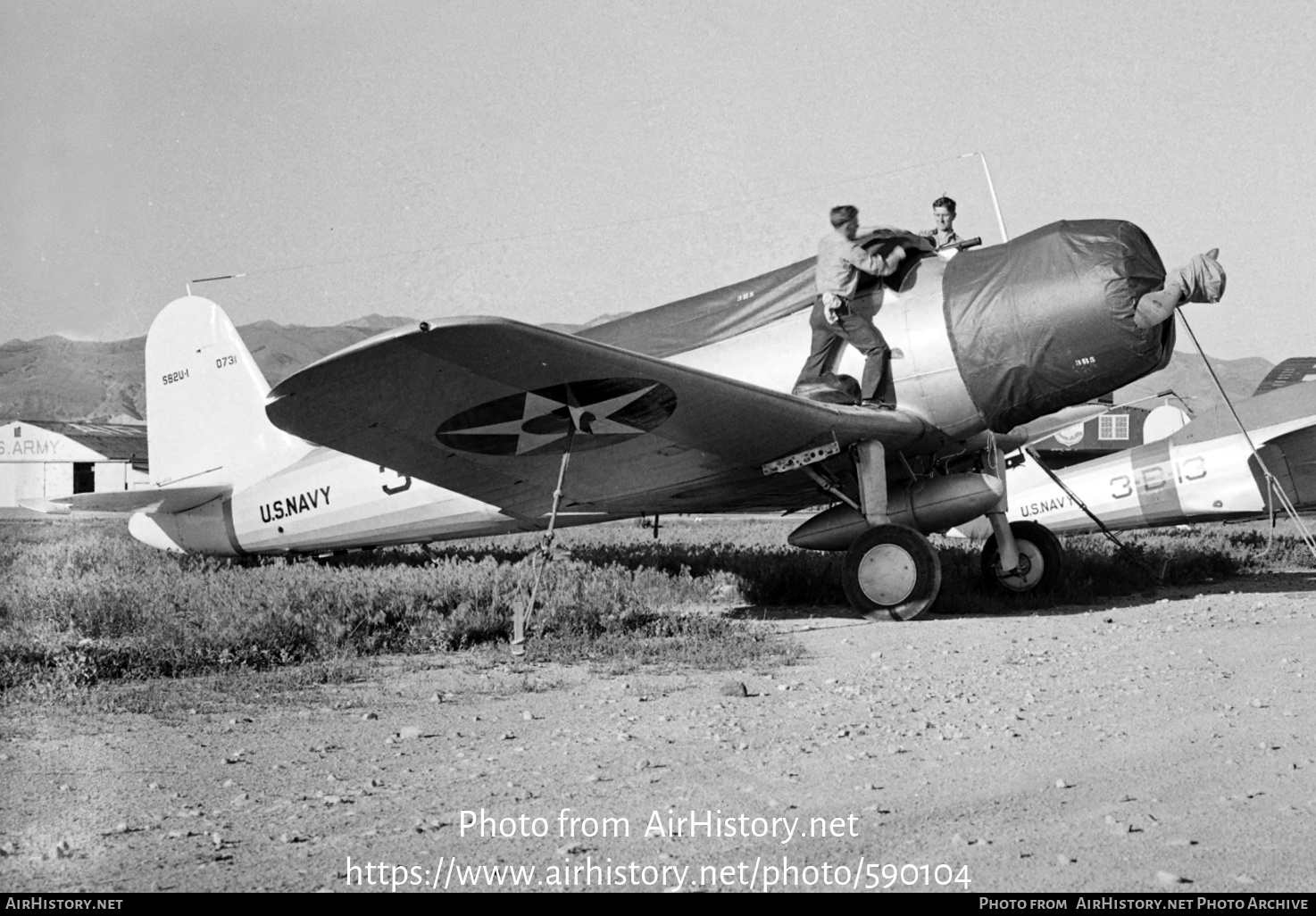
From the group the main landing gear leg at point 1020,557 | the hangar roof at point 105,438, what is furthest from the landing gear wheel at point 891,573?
the hangar roof at point 105,438

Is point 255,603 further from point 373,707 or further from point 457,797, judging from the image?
point 457,797

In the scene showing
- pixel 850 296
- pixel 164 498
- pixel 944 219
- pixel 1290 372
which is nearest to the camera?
pixel 850 296

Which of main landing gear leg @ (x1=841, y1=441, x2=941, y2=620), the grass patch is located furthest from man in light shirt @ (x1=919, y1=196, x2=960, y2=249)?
the grass patch

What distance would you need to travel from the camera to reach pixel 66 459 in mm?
38562

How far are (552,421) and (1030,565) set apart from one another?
4060mm

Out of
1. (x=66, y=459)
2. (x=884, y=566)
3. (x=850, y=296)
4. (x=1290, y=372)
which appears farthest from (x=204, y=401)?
(x=66, y=459)

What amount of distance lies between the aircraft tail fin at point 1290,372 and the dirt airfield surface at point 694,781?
10909 mm

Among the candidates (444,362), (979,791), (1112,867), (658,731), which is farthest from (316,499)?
(1112,867)

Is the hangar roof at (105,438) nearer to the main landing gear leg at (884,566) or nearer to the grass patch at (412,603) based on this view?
the grass patch at (412,603)

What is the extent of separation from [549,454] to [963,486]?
269 cm

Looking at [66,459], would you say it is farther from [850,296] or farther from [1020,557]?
[850,296]

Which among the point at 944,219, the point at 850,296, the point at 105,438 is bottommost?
the point at 850,296

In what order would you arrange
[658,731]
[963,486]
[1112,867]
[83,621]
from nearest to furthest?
1. [1112,867]
2. [658,731]
3. [83,621]
4. [963,486]
